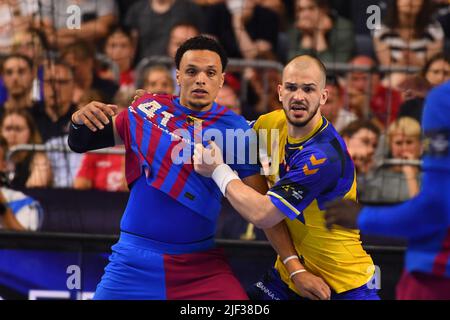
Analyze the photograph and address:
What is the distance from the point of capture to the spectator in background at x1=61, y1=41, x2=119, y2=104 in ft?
22.4

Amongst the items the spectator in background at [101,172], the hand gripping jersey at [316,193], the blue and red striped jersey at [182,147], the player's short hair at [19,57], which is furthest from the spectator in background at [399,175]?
the player's short hair at [19,57]

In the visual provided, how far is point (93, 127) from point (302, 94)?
103 cm

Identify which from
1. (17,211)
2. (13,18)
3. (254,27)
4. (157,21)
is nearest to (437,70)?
(254,27)

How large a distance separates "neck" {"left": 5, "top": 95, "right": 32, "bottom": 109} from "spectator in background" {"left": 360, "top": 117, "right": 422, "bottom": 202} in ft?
8.15

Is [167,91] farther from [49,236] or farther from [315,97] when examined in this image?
[315,97]

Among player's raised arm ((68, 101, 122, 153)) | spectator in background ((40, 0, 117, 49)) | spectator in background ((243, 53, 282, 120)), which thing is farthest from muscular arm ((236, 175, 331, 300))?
spectator in background ((40, 0, 117, 49))

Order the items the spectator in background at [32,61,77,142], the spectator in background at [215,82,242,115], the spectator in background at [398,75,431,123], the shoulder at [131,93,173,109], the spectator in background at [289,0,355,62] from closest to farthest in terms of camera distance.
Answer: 1. the shoulder at [131,93,173,109]
2. the spectator in background at [398,75,431,123]
3. the spectator in background at [32,61,77,142]
4. the spectator in background at [215,82,242,115]
5. the spectator in background at [289,0,355,62]

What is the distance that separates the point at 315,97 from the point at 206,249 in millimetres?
918

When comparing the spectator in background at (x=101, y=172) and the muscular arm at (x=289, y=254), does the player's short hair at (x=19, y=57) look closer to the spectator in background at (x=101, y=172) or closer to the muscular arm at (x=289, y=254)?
the spectator in background at (x=101, y=172)

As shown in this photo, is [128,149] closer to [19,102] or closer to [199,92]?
[199,92]

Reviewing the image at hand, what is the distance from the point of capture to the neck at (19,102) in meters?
6.66

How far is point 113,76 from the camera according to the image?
702 centimetres

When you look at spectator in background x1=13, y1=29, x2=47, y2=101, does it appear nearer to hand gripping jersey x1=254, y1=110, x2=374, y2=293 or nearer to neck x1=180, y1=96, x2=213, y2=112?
neck x1=180, y1=96, x2=213, y2=112

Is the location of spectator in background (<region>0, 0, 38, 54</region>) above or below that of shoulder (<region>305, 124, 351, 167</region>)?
above
